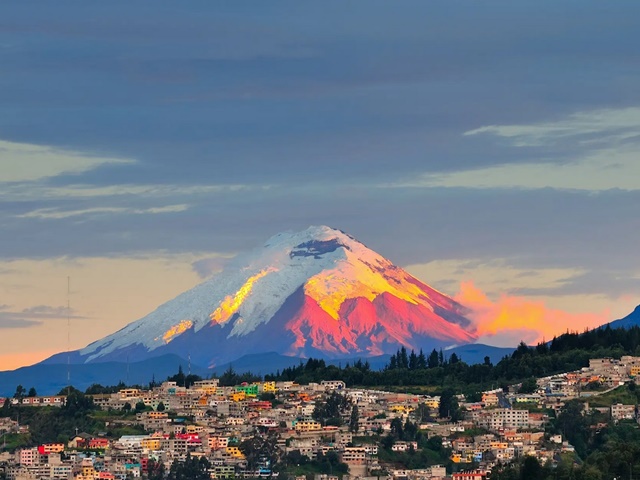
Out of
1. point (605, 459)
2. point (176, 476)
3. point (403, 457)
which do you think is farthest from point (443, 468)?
point (605, 459)

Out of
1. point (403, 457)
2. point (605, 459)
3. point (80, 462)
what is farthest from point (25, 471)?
point (605, 459)

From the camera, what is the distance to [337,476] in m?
191

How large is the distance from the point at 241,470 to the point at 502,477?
1820 inches

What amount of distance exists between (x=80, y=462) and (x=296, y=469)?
20.7 metres

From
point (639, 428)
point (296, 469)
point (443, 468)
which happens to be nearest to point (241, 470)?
point (296, 469)

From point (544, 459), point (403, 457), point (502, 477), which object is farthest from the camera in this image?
point (403, 457)

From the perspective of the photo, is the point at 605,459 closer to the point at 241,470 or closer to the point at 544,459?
the point at 544,459

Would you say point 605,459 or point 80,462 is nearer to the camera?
point 605,459

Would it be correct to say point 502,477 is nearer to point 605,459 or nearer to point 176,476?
point 605,459

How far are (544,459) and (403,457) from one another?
16.9m

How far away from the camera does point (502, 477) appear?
15500 cm

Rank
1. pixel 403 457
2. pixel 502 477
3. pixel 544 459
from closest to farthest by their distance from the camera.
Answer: pixel 502 477 → pixel 544 459 → pixel 403 457

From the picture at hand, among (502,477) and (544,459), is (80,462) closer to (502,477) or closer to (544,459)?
(544,459)

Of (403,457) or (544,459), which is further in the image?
(403,457)
